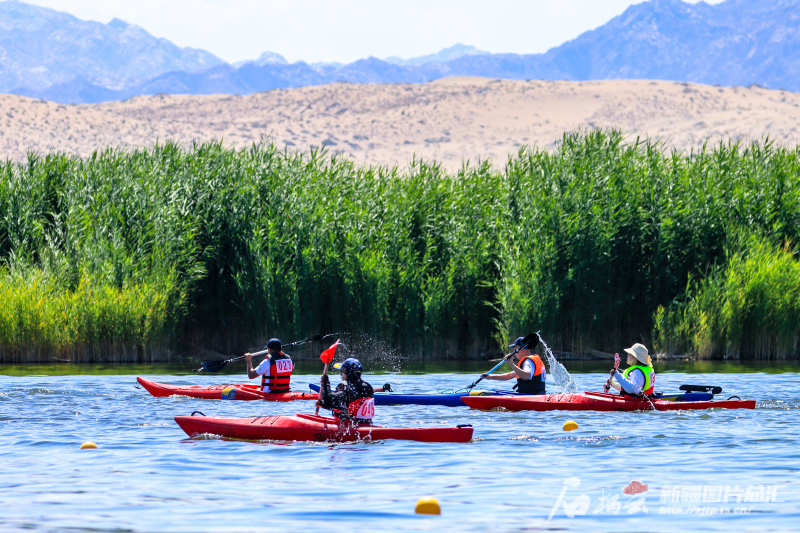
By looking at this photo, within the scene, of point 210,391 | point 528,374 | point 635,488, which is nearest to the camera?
point 635,488

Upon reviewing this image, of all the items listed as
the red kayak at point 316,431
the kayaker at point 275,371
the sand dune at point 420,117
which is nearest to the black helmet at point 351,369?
the red kayak at point 316,431

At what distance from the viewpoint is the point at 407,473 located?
376 inches

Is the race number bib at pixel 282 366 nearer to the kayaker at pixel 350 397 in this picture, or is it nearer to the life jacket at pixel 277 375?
the life jacket at pixel 277 375

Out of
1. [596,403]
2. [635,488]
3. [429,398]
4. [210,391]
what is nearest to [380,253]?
[210,391]

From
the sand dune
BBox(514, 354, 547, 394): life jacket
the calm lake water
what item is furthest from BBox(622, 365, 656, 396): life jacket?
the sand dune

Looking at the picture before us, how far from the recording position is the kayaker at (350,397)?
1129 cm

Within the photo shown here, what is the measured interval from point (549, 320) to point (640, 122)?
98.3m

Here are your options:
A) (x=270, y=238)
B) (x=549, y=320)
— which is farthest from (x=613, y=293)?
(x=270, y=238)

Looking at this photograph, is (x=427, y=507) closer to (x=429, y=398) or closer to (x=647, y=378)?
(x=647, y=378)

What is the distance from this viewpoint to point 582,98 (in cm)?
12962

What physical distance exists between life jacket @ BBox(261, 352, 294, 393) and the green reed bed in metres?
6.69

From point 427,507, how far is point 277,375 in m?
8.40

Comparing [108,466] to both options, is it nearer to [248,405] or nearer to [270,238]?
[248,405]

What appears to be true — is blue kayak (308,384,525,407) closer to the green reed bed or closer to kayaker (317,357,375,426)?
kayaker (317,357,375,426)
